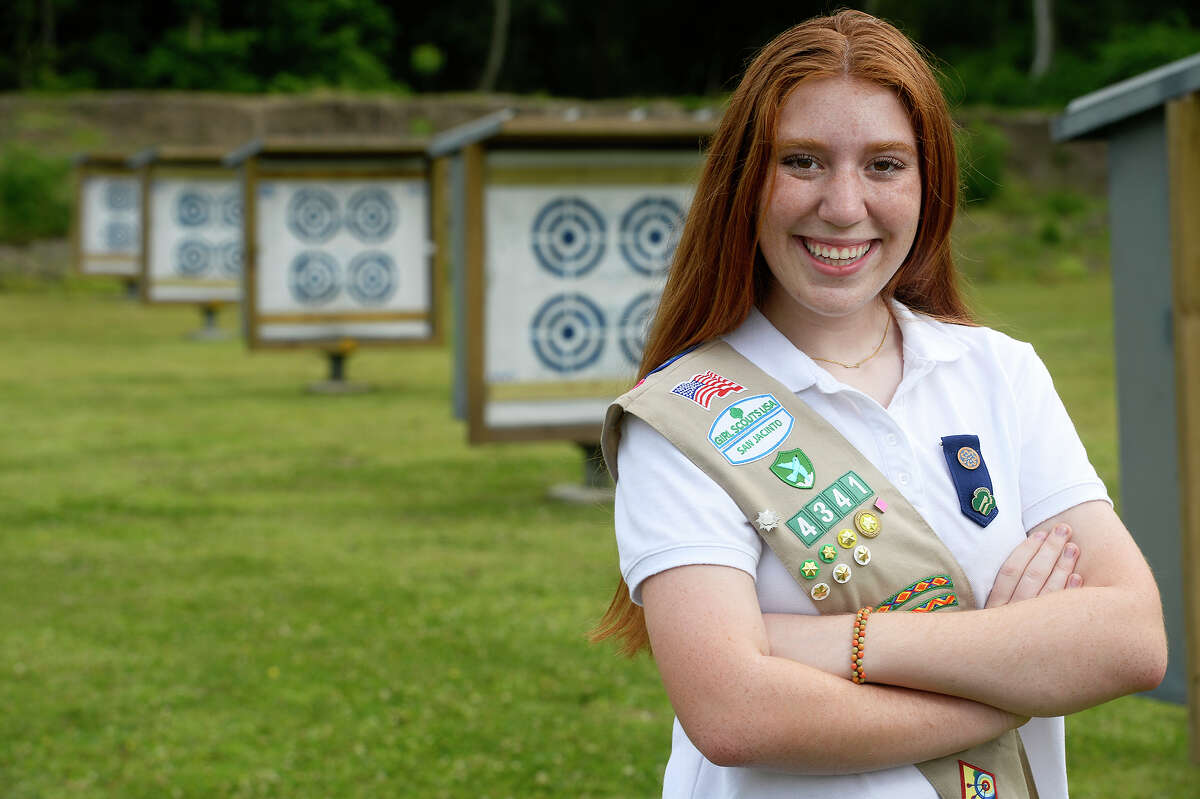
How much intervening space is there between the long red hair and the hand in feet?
1.46

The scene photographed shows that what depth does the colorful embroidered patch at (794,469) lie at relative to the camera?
1938 mm

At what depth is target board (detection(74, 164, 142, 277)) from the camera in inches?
943

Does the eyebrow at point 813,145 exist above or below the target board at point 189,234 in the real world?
above

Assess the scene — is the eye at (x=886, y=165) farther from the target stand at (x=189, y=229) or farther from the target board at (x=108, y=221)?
the target board at (x=108, y=221)

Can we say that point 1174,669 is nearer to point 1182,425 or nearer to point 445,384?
point 1182,425

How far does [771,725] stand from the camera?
6.14 feet

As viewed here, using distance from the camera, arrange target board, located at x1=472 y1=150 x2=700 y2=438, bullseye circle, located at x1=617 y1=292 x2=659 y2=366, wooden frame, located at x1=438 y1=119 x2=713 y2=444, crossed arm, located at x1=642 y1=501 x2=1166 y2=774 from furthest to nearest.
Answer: bullseye circle, located at x1=617 y1=292 x2=659 y2=366
target board, located at x1=472 y1=150 x2=700 y2=438
wooden frame, located at x1=438 y1=119 x2=713 y2=444
crossed arm, located at x1=642 y1=501 x2=1166 y2=774

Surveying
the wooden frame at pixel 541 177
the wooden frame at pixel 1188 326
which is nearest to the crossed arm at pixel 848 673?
the wooden frame at pixel 1188 326

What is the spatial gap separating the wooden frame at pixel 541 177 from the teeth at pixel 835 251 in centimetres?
566

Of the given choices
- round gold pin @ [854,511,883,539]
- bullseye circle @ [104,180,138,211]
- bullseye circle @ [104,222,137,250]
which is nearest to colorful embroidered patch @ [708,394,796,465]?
round gold pin @ [854,511,883,539]

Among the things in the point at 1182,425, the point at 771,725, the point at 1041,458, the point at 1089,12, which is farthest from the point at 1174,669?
the point at 1089,12

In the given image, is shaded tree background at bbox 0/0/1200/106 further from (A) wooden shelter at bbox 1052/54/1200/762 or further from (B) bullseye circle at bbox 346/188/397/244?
(A) wooden shelter at bbox 1052/54/1200/762

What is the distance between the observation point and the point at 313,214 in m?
12.9

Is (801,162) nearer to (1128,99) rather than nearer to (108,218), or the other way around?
(1128,99)
